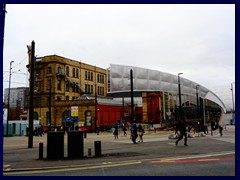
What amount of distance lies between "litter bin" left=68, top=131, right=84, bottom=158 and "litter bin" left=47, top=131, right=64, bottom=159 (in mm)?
367

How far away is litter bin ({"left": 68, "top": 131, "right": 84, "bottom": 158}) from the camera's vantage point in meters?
12.2

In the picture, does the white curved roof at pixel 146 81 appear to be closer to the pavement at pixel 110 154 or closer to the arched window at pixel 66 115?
the arched window at pixel 66 115

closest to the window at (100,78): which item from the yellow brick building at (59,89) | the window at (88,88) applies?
the window at (88,88)

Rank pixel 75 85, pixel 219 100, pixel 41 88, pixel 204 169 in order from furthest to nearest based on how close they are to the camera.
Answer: pixel 219 100 < pixel 75 85 < pixel 41 88 < pixel 204 169

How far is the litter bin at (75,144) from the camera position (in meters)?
12.2

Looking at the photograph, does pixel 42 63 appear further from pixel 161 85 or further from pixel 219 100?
pixel 219 100

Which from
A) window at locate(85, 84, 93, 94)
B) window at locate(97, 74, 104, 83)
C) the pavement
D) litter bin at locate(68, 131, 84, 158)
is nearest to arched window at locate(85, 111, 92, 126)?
window at locate(85, 84, 93, 94)

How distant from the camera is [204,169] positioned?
8.52 meters

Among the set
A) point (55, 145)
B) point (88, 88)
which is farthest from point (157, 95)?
point (55, 145)

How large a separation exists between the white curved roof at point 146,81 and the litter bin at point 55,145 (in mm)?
65775

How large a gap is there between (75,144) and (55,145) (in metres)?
0.89

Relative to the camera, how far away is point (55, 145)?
12102 mm

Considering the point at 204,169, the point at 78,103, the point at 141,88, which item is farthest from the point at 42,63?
the point at 204,169
